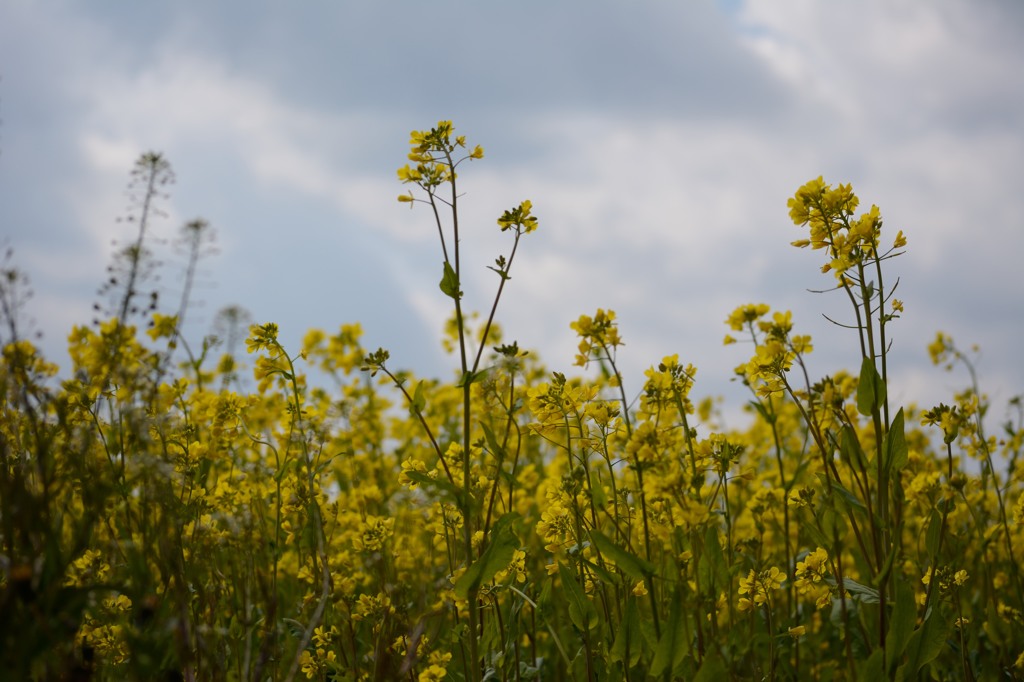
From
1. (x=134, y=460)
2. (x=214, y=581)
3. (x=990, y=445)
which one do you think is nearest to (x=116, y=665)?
(x=214, y=581)

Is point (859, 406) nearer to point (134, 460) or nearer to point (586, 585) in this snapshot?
point (586, 585)

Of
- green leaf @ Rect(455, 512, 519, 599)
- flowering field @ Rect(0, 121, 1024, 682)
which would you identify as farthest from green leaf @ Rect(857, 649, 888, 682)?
green leaf @ Rect(455, 512, 519, 599)

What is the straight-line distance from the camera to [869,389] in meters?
2.69

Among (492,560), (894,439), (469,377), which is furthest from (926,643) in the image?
(469,377)

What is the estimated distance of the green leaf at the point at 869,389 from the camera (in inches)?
104

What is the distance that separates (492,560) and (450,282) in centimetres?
90

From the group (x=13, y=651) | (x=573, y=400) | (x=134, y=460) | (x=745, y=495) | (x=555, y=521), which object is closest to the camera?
(x=13, y=651)

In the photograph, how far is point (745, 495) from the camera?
20.4ft

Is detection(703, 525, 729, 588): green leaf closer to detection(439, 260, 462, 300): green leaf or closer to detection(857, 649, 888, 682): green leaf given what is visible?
detection(857, 649, 888, 682): green leaf

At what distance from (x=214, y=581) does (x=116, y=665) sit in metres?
0.67

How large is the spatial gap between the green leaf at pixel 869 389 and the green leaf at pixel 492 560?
1185 mm

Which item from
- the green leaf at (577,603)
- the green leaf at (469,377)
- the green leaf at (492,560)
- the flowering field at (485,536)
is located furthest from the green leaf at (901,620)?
the green leaf at (469,377)

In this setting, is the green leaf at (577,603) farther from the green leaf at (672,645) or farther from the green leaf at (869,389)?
the green leaf at (869,389)

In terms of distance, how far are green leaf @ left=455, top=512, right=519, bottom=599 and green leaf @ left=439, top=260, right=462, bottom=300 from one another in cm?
73
